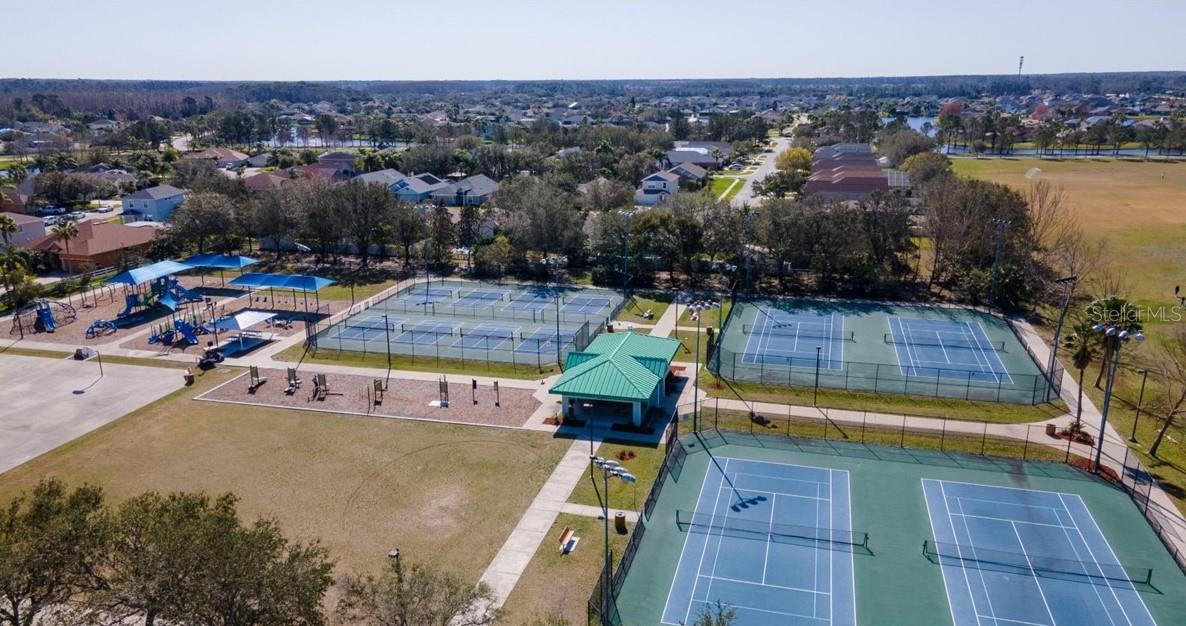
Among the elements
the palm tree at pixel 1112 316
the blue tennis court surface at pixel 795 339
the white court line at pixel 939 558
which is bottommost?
the white court line at pixel 939 558

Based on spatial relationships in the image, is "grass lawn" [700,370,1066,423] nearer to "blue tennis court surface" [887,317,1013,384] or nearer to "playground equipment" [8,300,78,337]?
"blue tennis court surface" [887,317,1013,384]

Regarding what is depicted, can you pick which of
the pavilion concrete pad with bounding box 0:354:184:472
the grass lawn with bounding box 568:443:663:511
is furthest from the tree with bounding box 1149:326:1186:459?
the pavilion concrete pad with bounding box 0:354:184:472

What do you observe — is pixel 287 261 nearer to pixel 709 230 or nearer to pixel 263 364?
pixel 263 364

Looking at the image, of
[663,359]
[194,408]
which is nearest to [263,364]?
[194,408]

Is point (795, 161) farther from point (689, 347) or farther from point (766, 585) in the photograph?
point (766, 585)

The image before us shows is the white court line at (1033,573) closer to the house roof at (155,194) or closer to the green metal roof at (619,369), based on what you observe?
the green metal roof at (619,369)

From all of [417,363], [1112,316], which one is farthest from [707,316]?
[1112,316]

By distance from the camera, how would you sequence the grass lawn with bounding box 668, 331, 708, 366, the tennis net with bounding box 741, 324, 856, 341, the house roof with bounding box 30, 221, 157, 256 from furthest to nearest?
1. the house roof with bounding box 30, 221, 157, 256
2. the tennis net with bounding box 741, 324, 856, 341
3. the grass lawn with bounding box 668, 331, 708, 366

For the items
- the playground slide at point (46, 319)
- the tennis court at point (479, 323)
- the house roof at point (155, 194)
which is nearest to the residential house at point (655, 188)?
the tennis court at point (479, 323)
